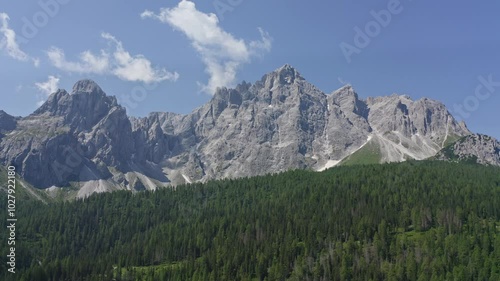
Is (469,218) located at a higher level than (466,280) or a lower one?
higher

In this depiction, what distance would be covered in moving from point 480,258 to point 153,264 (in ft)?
404

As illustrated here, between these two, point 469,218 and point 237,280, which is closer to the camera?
point 237,280

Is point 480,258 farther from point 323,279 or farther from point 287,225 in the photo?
point 287,225

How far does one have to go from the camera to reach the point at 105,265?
607 ft

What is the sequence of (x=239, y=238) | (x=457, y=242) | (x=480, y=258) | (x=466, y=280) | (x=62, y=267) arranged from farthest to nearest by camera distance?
1. (x=239, y=238)
2. (x=62, y=267)
3. (x=457, y=242)
4. (x=480, y=258)
5. (x=466, y=280)

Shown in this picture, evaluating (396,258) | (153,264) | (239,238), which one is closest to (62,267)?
(153,264)

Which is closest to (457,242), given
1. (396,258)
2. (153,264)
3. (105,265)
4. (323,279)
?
(396,258)

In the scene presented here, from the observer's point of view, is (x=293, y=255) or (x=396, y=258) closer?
(x=396, y=258)

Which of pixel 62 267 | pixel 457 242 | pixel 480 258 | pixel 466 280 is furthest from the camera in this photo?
pixel 62 267

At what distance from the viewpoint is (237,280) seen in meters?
156

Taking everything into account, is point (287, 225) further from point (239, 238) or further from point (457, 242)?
point (457, 242)

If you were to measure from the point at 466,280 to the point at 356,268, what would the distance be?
108 feet

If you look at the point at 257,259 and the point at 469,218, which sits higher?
the point at 469,218

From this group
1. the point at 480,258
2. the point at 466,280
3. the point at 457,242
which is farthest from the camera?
the point at 457,242
